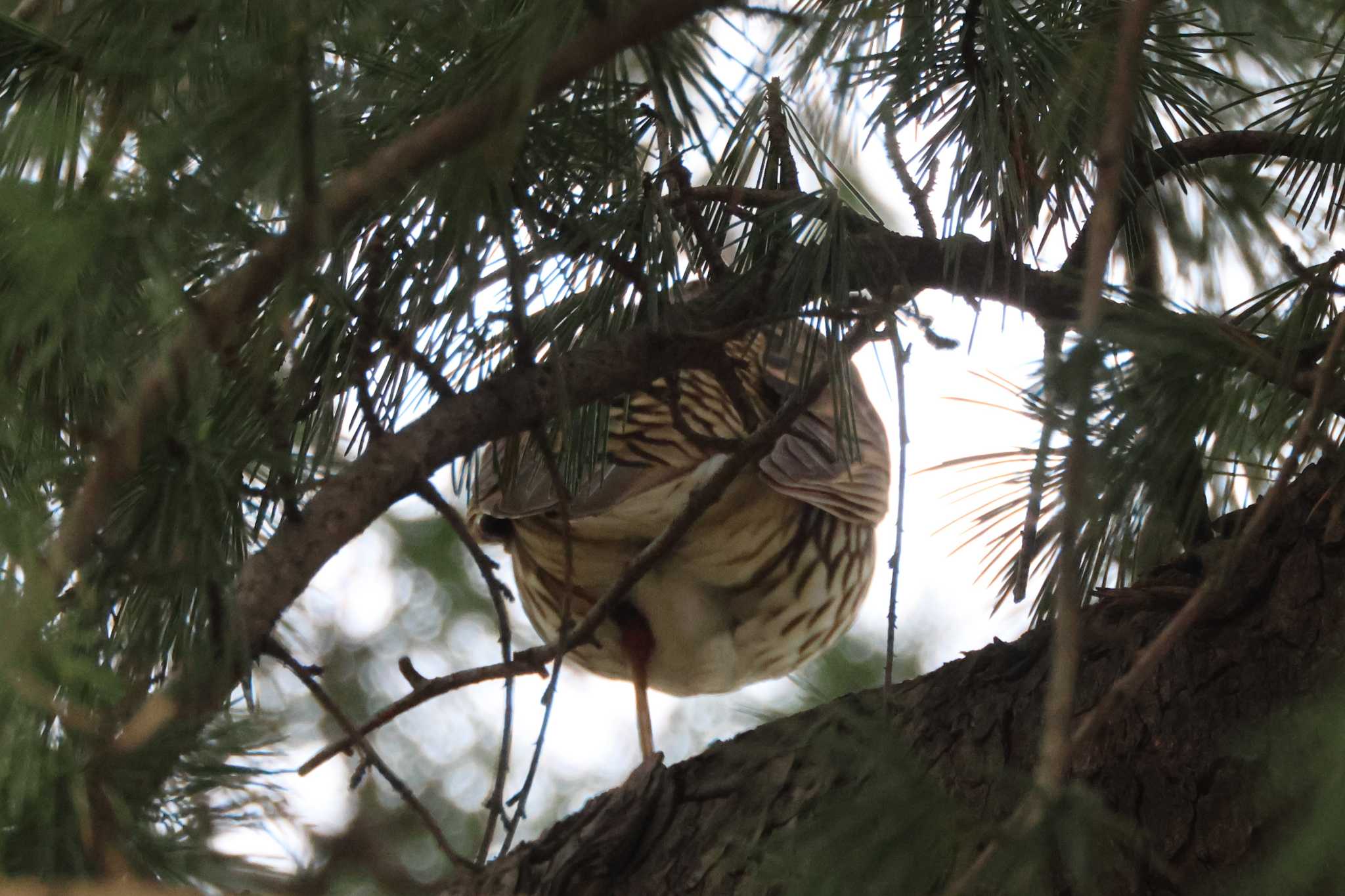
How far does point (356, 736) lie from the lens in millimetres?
1891

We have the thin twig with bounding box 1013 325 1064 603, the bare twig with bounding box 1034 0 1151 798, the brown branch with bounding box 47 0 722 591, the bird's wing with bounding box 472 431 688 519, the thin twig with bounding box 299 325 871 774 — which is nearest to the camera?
the bare twig with bounding box 1034 0 1151 798

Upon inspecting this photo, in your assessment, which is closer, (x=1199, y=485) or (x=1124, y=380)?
(x=1124, y=380)

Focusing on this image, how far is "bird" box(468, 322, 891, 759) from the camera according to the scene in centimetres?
271

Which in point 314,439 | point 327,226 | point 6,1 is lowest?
point 327,226

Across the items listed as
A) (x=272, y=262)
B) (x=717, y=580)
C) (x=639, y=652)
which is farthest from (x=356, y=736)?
(x=639, y=652)

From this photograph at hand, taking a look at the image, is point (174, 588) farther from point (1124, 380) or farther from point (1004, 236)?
point (1004, 236)

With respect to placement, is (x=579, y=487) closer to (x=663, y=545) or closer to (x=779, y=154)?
(x=663, y=545)

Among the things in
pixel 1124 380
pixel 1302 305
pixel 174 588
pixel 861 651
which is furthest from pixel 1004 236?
pixel 861 651

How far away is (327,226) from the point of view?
4.29ft

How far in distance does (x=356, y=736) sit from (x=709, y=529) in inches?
51.8

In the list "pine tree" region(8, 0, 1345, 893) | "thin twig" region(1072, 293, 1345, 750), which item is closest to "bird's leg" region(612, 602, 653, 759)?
"pine tree" region(8, 0, 1345, 893)

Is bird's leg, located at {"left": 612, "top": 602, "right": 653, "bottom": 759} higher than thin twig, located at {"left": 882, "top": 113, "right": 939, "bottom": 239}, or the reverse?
thin twig, located at {"left": 882, "top": 113, "right": 939, "bottom": 239}

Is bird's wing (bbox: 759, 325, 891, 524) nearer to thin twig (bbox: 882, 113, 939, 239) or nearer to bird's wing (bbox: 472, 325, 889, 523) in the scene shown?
bird's wing (bbox: 472, 325, 889, 523)

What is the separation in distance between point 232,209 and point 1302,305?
1214mm
